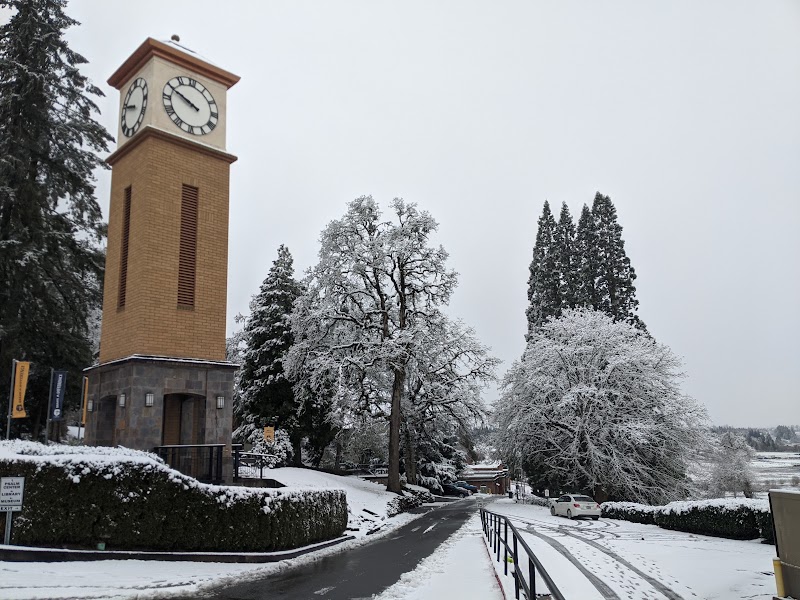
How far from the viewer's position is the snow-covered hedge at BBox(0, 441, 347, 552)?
11.6 m

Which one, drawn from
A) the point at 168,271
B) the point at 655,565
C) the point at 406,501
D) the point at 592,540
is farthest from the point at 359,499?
the point at 655,565

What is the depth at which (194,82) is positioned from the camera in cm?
2128

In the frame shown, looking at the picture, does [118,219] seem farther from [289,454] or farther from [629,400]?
[629,400]

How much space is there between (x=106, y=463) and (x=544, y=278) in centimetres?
4018

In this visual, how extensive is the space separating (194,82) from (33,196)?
8622 mm

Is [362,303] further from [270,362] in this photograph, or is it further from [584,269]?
[584,269]

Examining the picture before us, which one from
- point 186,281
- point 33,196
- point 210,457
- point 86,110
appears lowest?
point 210,457

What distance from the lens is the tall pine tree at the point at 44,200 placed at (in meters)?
23.1

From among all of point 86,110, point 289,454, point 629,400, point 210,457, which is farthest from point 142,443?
point 629,400

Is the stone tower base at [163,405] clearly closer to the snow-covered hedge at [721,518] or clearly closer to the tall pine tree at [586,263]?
the snow-covered hedge at [721,518]

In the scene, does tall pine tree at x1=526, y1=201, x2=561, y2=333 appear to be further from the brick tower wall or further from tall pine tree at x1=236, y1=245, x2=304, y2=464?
the brick tower wall

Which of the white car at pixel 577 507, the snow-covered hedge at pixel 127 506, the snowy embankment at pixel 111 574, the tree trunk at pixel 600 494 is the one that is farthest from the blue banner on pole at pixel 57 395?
the tree trunk at pixel 600 494

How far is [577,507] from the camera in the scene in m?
27.5

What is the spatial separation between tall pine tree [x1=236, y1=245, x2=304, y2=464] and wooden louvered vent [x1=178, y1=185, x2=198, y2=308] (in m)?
16.1
